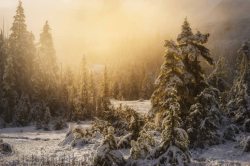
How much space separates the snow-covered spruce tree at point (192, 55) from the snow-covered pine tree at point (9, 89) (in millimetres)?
41593

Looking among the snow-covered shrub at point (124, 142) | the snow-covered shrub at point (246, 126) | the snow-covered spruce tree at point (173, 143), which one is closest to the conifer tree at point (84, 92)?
the snow-covered shrub at point (124, 142)

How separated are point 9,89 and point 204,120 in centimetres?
4565

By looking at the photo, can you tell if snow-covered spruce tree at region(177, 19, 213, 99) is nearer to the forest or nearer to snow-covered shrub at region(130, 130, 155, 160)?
the forest

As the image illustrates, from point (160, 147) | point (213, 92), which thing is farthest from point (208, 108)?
point (160, 147)

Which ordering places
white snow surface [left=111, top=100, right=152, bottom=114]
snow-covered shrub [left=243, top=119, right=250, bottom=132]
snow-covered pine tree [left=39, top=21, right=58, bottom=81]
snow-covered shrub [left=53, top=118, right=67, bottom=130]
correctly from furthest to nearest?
snow-covered pine tree [left=39, top=21, right=58, bottom=81], white snow surface [left=111, top=100, right=152, bottom=114], snow-covered shrub [left=53, top=118, right=67, bottom=130], snow-covered shrub [left=243, top=119, right=250, bottom=132]

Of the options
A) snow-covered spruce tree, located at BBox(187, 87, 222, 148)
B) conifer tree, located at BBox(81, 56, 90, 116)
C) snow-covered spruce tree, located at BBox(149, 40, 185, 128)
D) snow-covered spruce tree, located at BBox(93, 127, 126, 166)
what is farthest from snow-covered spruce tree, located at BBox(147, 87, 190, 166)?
conifer tree, located at BBox(81, 56, 90, 116)

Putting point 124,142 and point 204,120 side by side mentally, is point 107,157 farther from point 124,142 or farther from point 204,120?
point 204,120

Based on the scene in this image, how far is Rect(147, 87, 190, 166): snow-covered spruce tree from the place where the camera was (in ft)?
83.1

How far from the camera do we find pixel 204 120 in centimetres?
3131

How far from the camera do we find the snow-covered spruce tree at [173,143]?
2533cm

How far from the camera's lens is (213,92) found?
106 ft

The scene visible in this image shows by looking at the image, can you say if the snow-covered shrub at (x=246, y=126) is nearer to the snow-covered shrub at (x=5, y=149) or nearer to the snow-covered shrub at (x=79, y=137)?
the snow-covered shrub at (x=79, y=137)

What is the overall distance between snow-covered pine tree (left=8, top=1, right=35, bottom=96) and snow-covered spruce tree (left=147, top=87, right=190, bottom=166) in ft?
160

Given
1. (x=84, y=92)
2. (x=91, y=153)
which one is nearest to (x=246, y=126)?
(x=91, y=153)
